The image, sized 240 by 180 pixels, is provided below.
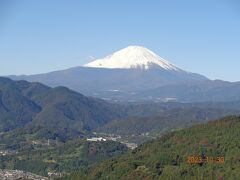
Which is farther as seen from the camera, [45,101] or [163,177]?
[45,101]

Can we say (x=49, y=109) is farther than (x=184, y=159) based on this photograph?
Yes

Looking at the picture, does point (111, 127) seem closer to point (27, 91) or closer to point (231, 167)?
point (27, 91)

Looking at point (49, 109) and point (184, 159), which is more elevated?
point (184, 159)

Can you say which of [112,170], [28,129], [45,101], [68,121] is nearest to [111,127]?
[68,121]

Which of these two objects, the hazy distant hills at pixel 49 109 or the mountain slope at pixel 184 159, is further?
the hazy distant hills at pixel 49 109

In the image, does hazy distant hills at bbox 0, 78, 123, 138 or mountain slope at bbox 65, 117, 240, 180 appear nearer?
mountain slope at bbox 65, 117, 240, 180

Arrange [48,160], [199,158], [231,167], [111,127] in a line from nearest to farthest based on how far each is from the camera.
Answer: [231,167] → [199,158] → [48,160] → [111,127]

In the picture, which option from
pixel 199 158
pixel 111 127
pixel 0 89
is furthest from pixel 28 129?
pixel 199 158

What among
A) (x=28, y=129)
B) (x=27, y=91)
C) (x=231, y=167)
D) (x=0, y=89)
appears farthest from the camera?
(x=27, y=91)
